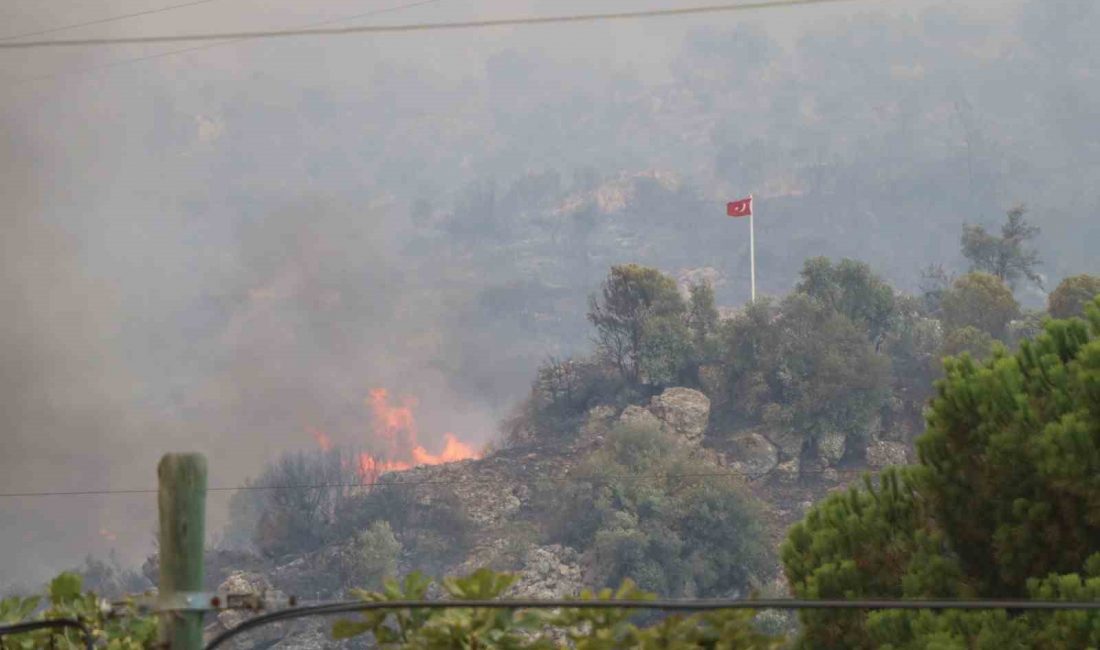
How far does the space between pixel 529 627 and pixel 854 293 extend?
280ft

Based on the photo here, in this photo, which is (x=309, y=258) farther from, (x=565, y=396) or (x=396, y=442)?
(x=565, y=396)

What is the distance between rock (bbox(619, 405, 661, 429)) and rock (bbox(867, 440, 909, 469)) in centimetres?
1260

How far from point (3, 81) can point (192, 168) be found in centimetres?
4693

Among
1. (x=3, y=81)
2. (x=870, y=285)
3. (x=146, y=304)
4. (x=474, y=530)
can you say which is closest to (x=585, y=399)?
(x=474, y=530)

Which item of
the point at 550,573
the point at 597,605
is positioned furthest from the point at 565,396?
the point at 597,605

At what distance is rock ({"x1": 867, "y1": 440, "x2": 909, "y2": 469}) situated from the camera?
79.1m

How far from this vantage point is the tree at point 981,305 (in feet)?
275

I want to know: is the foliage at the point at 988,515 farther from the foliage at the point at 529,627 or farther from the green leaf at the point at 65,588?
the green leaf at the point at 65,588

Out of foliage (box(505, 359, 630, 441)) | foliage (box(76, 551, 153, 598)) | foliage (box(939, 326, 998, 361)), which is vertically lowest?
foliage (box(76, 551, 153, 598))

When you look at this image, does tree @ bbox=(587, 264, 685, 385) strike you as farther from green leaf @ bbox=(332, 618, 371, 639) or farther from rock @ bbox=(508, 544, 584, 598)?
green leaf @ bbox=(332, 618, 371, 639)

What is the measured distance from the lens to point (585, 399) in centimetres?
9125

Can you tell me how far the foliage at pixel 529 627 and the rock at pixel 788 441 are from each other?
78521 mm

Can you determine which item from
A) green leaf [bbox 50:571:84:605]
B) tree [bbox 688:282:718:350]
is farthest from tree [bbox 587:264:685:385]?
green leaf [bbox 50:571:84:605]

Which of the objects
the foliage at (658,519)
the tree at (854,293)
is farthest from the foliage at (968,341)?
the foliage at (658,519)
